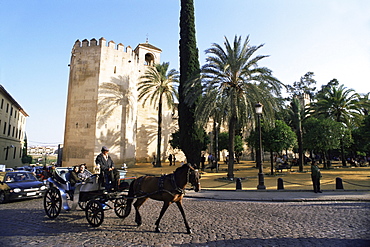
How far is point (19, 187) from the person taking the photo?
32.2 feet

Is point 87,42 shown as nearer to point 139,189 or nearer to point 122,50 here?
point 122,50

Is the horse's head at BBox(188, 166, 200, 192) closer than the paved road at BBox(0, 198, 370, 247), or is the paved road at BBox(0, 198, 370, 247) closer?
the paved road at BBox(0, 198, 370, 247)

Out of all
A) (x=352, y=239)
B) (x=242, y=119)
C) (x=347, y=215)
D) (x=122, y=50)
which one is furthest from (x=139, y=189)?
(x=122, y=50)

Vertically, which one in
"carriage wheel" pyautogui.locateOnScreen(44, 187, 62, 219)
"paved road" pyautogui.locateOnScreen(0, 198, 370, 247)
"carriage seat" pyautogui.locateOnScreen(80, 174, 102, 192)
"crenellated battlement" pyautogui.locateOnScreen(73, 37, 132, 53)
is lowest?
"paved road" pyautogui.locateOnScreen(0, 198, 370, 247)

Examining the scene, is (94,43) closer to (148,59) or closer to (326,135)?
(148,59)

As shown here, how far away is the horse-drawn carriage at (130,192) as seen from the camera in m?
5.62

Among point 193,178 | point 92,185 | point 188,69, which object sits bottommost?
point 92,185

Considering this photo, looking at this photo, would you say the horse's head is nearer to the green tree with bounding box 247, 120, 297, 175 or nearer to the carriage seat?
the carriage seat

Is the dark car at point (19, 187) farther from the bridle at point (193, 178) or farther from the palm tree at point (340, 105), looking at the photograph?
the palm tree at point (340, 105)

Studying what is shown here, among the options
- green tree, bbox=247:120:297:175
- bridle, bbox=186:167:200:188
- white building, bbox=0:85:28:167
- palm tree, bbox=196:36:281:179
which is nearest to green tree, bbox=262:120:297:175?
green tree, bbox=247:120:297:175

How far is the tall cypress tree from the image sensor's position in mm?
21016

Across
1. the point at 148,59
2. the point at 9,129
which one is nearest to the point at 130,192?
the point at 148,59

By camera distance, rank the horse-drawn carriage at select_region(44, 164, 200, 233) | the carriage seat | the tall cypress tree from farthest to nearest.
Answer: the tall cypress tree
the carriage seat
the horse-drawn carriage at select_region(44, 164, 200, 233)

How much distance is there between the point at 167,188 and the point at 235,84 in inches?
506
